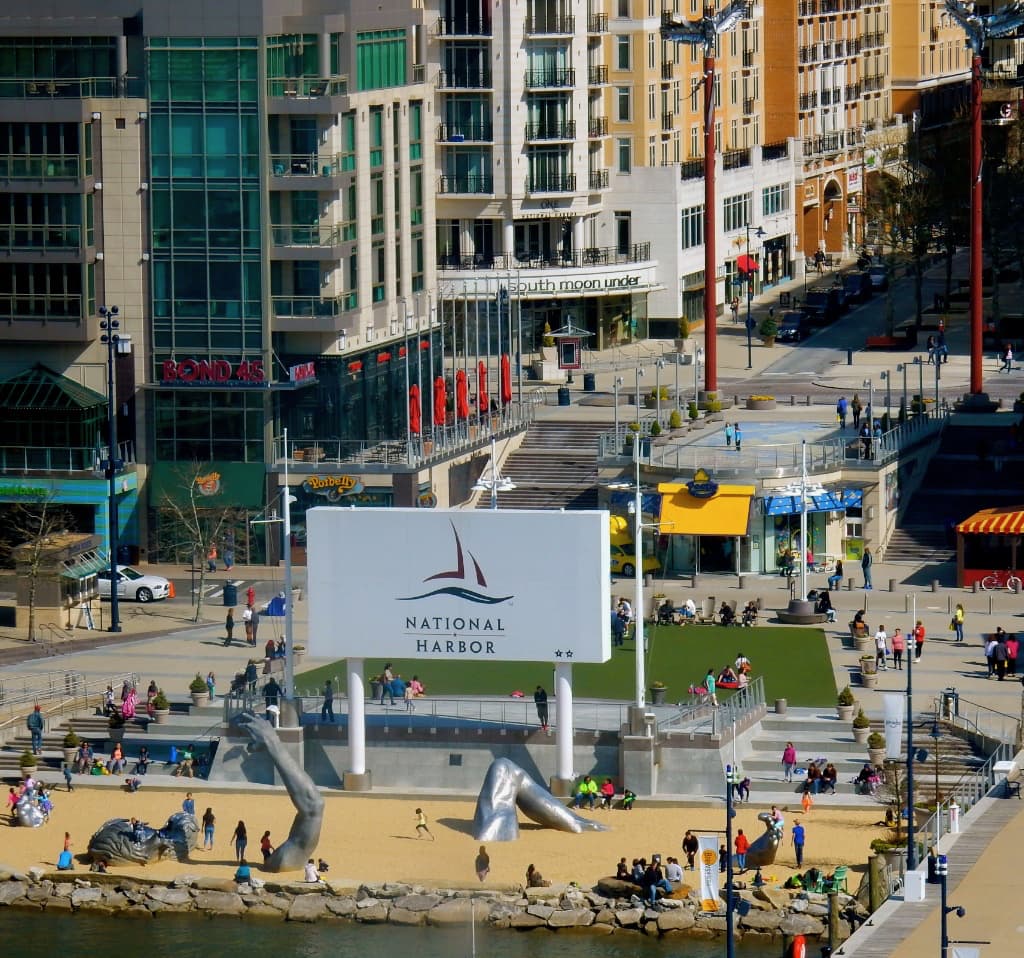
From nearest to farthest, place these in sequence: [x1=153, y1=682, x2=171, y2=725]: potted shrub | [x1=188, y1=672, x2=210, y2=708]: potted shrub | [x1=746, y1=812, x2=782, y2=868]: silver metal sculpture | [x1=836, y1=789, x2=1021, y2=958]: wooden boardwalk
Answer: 1. [x1=836, y1=789, x2=1021, y2=958]: wooden boardwalk
2. [x1=746, y1=812, x2=782, y2=868]: silver metal sculpture
3. [x1=153, y1=682, x2=171, y2=725]: potted shrub
4. [x1=188, y1=672, x2=210, y2=708]: potted shrub

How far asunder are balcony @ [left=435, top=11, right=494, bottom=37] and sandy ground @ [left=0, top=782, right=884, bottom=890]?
66.9 meters

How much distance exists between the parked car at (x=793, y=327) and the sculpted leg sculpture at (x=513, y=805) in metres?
76.9

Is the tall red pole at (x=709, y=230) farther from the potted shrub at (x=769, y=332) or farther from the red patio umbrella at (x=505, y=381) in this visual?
the potted shrub at (x=769, y=332)

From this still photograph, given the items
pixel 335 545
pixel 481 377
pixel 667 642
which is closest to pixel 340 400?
pixel 481 377

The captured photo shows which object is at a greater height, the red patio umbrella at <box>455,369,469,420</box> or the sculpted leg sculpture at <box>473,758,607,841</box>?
the red patio umbrella at <box>455,369,469,420</box>

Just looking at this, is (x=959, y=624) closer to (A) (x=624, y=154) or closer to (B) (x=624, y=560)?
(B) (x=624, y=560)

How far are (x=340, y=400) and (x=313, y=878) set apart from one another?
43.2m

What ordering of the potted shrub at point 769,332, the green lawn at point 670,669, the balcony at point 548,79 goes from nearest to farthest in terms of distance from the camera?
1. the green lawn at point 670,669
2. the balcony at point 548,79
3. the potted shrub at point 769,332

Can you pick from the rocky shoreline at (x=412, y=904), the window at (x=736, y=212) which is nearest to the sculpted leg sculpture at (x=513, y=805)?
the rocky shoreline at (x=412, y=904)

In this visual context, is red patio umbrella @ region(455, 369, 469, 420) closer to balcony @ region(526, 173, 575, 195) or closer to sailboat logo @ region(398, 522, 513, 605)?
balcony @ region(526, 173, 575, 195)

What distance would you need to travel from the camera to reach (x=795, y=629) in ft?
392

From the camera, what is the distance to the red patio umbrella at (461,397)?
14188 cm

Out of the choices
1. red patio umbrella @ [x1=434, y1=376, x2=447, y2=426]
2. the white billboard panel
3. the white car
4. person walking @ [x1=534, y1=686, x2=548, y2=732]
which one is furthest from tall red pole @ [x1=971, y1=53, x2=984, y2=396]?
the white billboard panel

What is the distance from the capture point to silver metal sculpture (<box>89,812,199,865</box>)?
320 feet
